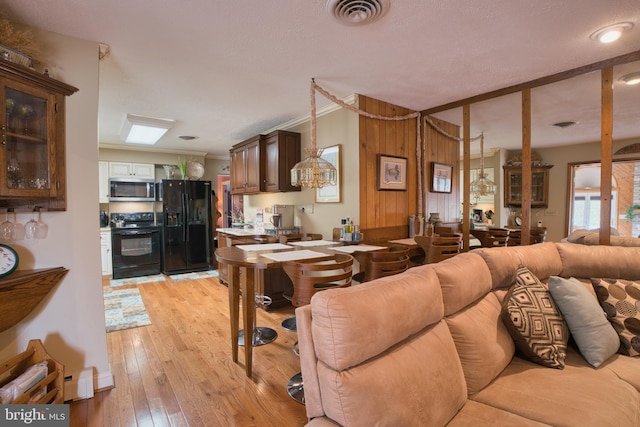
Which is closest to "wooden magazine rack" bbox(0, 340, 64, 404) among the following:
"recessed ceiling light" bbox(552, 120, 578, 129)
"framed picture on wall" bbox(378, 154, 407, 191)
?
"framed picture on wall" bbox(378, 154, 407, 191)

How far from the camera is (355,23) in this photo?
2.02 metres

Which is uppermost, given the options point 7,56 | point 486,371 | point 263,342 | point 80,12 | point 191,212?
point 80,12

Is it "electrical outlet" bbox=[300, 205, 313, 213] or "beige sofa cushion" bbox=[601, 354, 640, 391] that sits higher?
"electrical outlet" bbox=[300, 205, 313, 213]

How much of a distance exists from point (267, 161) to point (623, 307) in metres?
4.10

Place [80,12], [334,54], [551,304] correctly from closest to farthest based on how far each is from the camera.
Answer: [551,304] → [80,12] → [334,54]

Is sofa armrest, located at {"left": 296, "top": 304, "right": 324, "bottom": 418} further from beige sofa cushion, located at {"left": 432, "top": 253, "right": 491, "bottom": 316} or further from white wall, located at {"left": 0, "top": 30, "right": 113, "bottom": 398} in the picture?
white wall, located at {"left": 0, "top": 30, "right": 113, "bottom": 398}

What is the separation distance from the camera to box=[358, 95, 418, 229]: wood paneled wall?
11.5 feet

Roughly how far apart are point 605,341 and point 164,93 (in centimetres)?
409

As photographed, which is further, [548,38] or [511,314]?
[548,38]

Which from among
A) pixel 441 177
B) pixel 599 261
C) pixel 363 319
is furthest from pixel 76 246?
pixel 441 177

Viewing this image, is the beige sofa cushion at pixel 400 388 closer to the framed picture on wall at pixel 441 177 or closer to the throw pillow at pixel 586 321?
the throw pillow at pixel 586 321

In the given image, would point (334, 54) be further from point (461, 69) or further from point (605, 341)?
point (605, 341)

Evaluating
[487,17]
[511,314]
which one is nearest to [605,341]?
[511,314]

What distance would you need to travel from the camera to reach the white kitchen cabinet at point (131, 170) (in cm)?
571
